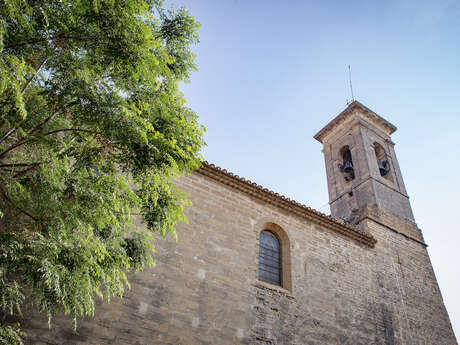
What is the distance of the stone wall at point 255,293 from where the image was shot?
235 inches

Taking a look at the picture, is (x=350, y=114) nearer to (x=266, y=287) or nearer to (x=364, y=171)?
(x=364, y=171)

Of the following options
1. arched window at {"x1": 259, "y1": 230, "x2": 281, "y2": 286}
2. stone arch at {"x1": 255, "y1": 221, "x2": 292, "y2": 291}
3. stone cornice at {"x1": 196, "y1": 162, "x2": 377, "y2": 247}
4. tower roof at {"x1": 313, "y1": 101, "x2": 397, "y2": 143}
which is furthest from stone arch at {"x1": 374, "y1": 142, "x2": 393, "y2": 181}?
arched window at {"x1": 259, "y1": 230, "x2": 281, "y2": 286}

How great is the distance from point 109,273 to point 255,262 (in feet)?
13.9

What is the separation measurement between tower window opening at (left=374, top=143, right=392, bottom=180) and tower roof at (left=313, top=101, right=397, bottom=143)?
1452 millimetres

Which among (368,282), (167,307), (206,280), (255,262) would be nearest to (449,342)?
(368,282)

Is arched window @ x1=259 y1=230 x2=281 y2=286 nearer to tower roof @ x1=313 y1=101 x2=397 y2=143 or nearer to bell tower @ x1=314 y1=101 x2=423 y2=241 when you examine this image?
bell tower @ x1=314 y1=101 x2=423 y2=241

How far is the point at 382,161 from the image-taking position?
47.6 ft

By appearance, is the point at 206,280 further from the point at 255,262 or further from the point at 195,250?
the point at 255,262

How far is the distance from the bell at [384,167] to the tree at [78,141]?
38.5ft

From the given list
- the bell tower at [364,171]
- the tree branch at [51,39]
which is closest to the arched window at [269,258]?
the bell tower at [364,171]

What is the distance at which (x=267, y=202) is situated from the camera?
903cm

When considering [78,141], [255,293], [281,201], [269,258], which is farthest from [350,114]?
[78,141]

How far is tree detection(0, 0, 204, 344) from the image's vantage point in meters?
3.65

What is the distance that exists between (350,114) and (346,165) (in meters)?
2.71
